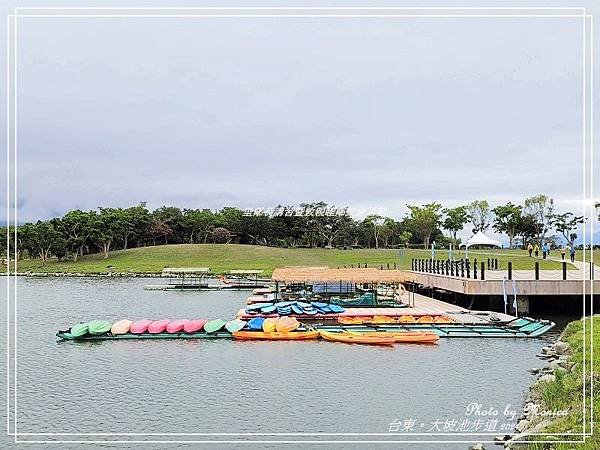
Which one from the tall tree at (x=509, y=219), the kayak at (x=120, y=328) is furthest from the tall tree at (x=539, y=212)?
the kayak at (x=120, y=328)

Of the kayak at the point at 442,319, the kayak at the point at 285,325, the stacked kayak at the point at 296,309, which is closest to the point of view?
the kayak at the point at 285,325

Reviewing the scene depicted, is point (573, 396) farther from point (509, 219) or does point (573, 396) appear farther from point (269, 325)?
point (509, 219)

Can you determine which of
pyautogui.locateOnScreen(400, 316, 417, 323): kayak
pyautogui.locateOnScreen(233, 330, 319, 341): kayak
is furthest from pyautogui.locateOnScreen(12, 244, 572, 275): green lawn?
pyautogui.locateOnScreen(233, 330, 319, 341): kayak

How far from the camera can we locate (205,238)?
102m

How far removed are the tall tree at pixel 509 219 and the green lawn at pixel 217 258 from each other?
10.3m

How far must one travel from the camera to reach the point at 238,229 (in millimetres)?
102938

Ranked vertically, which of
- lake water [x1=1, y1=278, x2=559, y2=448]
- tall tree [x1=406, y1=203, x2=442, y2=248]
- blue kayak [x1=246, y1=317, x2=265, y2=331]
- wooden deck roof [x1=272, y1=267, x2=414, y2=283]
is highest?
tall tree [x1=406, y1=203, x2=442, y2=248]

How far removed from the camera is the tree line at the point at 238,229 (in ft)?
256

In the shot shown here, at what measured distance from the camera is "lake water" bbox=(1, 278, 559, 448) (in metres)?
14.7

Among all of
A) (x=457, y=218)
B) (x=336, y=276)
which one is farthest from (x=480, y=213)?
(x=336, y=276)

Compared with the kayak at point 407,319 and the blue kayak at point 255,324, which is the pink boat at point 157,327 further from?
the kayak at point 407,319

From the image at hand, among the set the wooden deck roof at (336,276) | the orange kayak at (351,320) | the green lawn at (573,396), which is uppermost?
the wooden deck roof at (336,276)

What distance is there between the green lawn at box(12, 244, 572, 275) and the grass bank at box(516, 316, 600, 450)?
56101 millimetres

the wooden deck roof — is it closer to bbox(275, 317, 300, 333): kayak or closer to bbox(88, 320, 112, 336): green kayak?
bbox(275, 317, 300, 333): kayak
